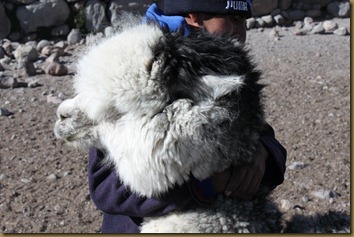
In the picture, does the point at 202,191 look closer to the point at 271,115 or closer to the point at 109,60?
the point at 109,60

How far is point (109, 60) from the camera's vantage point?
134 centimetres

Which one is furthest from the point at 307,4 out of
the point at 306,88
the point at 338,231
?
the point at 338,231

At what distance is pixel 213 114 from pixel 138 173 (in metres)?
0.21

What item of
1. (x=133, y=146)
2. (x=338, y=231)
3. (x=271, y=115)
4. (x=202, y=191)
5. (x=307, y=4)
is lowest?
(x=307, y=4)

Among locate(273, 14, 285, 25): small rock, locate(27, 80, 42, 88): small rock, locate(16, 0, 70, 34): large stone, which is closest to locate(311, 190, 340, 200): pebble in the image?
locate(27, 80, 42, 88): small rock

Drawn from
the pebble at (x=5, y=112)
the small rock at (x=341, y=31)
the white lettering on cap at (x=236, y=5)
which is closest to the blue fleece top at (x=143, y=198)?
the white lettering on cap at (x=236, y=5)

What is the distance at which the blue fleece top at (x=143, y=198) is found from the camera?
4.64ft

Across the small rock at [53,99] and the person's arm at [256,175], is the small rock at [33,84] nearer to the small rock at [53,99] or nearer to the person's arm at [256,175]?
the small rock at [53,99]

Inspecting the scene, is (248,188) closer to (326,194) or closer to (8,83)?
(326,194)

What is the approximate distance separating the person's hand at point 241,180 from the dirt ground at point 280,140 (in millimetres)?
534

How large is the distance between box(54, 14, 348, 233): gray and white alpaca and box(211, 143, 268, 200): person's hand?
0.10 ft

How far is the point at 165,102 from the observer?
52.3 inches

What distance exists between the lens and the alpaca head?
4.27ft

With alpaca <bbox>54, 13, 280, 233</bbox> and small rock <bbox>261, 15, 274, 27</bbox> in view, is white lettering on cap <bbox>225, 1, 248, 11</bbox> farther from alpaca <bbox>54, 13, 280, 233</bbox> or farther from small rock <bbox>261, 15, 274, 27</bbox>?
small rock <bbox>261, 15, 274, 27</bbox>
